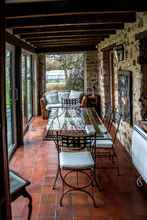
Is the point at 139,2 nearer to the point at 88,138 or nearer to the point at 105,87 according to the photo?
the point at 88,138

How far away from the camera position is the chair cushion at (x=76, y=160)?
3.63 metres

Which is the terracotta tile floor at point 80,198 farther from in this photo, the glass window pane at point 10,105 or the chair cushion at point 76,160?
the glass window pane at point 10,105

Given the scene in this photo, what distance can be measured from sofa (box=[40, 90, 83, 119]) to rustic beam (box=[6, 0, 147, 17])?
20.0 ft

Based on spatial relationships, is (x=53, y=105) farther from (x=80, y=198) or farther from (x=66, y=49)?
(x=80, y=198)

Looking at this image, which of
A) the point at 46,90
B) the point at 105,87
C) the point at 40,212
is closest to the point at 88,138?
the point at 40,212

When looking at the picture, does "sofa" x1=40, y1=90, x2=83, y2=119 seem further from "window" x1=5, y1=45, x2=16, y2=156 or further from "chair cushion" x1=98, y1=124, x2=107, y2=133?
"chair cushion" x1=98, y1=124, x2=107, y2=133

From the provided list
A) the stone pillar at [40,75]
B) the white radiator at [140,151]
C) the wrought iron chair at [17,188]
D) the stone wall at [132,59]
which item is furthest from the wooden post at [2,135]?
the stone pillar at [40,75]

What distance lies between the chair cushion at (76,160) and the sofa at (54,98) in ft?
19.2

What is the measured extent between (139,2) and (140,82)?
4.20ft

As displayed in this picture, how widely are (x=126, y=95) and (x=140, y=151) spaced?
6.39ft

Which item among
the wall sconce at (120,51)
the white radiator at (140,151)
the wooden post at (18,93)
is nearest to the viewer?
the white radiator at (140,151)

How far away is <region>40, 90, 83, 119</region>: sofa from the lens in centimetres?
988

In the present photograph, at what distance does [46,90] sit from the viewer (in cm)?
1094

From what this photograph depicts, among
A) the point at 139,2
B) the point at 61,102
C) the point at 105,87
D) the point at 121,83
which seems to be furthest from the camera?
the point at 61,102
